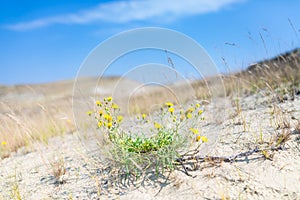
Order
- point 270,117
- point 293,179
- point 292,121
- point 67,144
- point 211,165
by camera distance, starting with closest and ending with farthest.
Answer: point 293,179 < point 211,165 < point 292,121 < point 270,117 < point 67,144

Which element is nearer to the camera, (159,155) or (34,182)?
(159,155)

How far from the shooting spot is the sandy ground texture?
213 cm

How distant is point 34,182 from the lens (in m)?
2.86

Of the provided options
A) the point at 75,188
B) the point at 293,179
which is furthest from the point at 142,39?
the point at 293,179

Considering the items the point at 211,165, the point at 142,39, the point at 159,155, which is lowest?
the point at 211,165

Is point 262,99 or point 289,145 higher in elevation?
point 262,99

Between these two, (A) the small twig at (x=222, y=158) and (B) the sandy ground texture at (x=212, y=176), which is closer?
(B) the sandy ground texture at (x=212, y=176)

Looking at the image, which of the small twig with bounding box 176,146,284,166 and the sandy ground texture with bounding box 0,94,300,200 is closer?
the sandy ground texture with bounding box 0,94,300,200

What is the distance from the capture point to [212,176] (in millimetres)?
2266

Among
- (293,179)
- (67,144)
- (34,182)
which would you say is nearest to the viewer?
(293,179)

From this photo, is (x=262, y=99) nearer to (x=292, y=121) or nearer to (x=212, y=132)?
(x=292, y=121)

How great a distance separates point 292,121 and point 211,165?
4.22 feet

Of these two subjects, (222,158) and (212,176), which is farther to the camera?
(222,158)

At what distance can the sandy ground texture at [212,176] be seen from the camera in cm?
213
